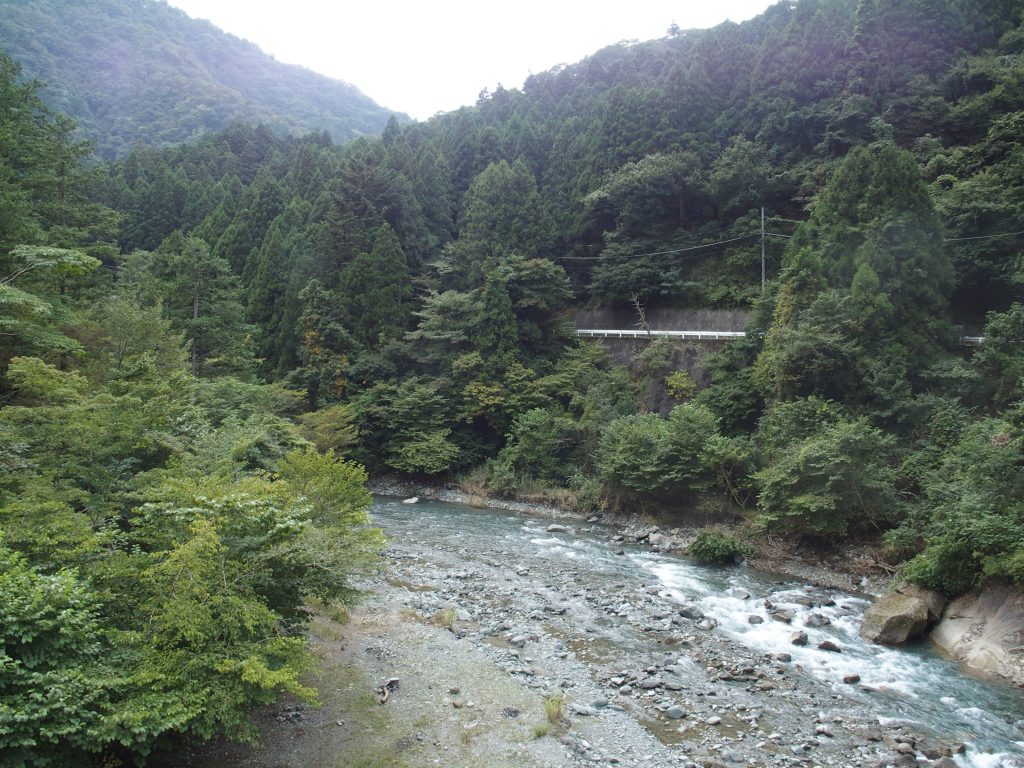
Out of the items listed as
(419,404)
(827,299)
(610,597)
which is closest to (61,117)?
(419,404)

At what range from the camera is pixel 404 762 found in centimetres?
780

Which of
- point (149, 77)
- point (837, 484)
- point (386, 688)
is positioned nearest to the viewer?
point (386, 688)

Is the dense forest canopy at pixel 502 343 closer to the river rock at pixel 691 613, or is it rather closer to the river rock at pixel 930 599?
the river rock at pixel 930 599

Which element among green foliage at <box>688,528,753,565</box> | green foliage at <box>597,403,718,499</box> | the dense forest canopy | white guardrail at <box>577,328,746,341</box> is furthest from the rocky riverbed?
white guardrail at <box>577,328,746,341</box>

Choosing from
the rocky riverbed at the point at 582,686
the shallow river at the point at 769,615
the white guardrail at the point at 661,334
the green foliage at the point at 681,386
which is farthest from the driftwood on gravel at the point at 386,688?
the white guardrail at the point at 661,334

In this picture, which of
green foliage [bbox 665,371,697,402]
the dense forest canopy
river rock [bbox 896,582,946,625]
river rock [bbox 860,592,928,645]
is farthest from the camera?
green foliage [bbox 665,371,697,402]

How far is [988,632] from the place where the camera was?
11.3m

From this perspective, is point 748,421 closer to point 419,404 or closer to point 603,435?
point 603,435

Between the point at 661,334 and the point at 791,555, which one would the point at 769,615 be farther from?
the point at 661,334

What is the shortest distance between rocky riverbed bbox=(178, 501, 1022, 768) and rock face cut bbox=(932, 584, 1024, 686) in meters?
1.98

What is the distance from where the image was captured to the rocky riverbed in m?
8.24

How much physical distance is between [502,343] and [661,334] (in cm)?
787

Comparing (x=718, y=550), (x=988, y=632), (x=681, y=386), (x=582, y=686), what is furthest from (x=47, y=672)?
(x=681, y=386)

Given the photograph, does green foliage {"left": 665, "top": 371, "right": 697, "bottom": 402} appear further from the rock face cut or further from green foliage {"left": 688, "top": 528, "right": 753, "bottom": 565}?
the rock face cut
